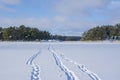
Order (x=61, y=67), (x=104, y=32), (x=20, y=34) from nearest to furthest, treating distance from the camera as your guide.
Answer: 1. (x=61, y=67)
2. (x=20, y=34)
3. (x=104, y=32)

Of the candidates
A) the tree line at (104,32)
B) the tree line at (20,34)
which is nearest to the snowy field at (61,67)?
the tree line at (20,34)

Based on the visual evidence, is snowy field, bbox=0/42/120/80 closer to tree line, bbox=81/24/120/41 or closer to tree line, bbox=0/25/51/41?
tree line, bbox=0/25/51/41

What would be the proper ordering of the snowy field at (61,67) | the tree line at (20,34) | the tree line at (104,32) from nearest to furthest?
the snowy field at (61,67), the tree line at (20,34), the tree line at (104,32)

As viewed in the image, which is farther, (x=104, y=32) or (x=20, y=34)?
(x=104, y=32)

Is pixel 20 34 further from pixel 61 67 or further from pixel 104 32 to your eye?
pixel 61 67

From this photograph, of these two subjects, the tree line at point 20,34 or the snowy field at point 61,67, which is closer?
the snowy field at point 61,67

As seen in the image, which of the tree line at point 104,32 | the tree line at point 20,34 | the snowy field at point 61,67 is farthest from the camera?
the tree line at point 104,32

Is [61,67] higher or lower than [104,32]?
lower

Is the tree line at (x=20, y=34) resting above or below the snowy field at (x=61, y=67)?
above

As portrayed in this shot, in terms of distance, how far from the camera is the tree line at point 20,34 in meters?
122

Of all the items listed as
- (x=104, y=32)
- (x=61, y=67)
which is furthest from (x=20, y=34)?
(x=61, y=67)

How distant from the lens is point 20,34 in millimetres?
125875

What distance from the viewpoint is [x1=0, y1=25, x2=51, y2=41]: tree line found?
12212cm

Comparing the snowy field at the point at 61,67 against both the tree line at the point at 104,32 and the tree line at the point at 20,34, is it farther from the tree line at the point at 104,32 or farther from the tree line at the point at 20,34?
the tree line at the point at 104,32
